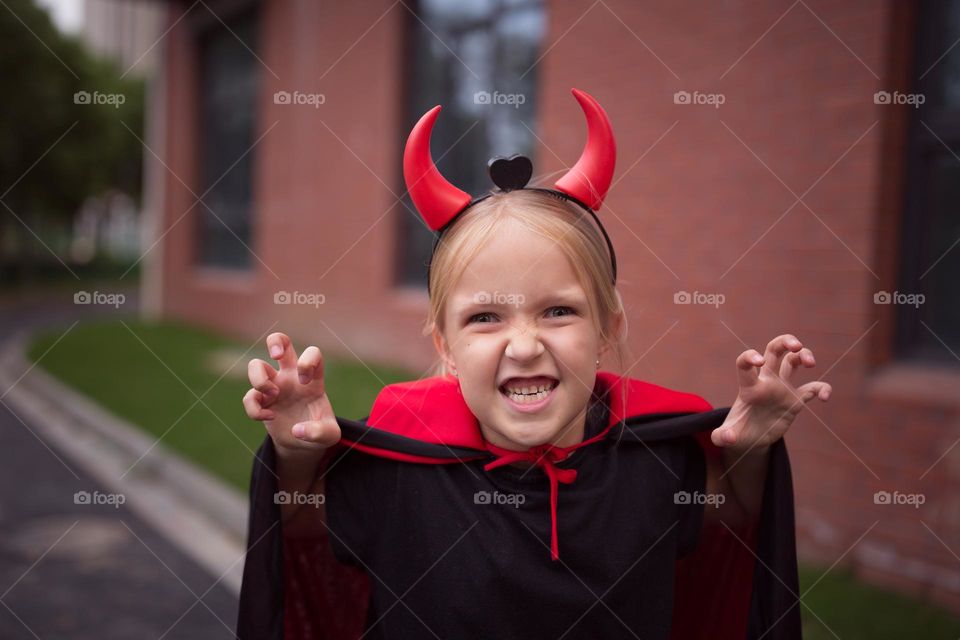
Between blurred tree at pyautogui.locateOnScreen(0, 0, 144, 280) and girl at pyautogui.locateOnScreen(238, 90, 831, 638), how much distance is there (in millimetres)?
11759

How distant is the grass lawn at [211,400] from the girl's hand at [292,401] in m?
2.44

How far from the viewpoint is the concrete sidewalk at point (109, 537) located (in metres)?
3.92

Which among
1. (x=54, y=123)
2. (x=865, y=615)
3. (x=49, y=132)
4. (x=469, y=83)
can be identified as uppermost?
(x=54, y=123)

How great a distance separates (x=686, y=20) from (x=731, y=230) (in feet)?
3.68

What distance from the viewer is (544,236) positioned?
5.40 ft

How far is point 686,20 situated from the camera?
14.6ft

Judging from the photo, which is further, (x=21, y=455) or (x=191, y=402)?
(x=191, y=402)

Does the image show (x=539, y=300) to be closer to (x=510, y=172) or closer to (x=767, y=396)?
(x=510, y=172)

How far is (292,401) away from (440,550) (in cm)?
40

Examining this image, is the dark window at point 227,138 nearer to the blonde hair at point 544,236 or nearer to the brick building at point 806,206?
the brick building at point 806,206

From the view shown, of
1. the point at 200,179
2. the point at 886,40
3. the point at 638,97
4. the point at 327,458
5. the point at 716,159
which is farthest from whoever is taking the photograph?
the point at 200,179

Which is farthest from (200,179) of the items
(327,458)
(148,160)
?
(327,458)

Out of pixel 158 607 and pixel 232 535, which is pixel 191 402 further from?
pixel 158 607

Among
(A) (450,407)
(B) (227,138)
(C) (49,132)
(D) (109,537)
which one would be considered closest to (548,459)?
(A) (450,407)
